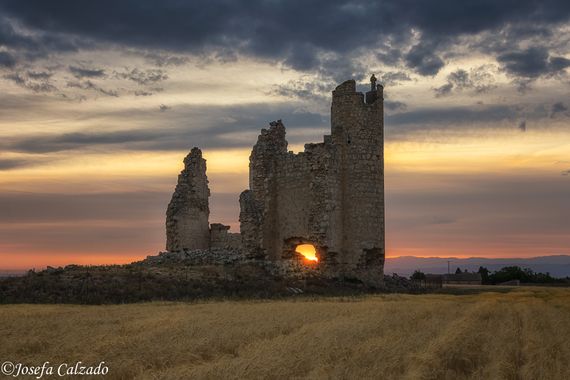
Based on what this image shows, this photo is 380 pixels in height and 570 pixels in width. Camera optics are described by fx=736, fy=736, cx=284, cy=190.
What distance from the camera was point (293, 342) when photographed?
491 inches

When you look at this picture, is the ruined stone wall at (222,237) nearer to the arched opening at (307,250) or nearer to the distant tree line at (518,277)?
the arched opening at (307,250)

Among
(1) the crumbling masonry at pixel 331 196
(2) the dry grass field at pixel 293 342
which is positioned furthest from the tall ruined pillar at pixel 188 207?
(2) the dry grass field at pixel 293 342

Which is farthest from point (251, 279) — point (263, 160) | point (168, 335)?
point (168, 335)

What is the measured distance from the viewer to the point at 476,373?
1011 centimetres

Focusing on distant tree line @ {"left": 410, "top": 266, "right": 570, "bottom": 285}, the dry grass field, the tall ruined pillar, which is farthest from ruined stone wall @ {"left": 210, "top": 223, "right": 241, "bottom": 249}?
the dry grass field

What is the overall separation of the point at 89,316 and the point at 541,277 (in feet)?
143

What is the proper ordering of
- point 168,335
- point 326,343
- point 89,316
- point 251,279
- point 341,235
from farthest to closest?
point 341,235 < point 251,279 < point 89,316 < point 168,335 < point 326,343

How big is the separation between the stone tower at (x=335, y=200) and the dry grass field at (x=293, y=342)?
11.7 m

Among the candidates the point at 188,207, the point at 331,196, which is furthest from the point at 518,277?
the point at 188,207

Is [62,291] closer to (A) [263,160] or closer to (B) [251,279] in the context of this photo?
(B) [251,279]

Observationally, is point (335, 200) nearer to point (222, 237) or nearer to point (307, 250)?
point (307, 250)

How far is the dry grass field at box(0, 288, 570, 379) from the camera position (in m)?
10.2

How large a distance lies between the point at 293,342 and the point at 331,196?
726 inches

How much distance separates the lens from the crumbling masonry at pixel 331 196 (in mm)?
30875
